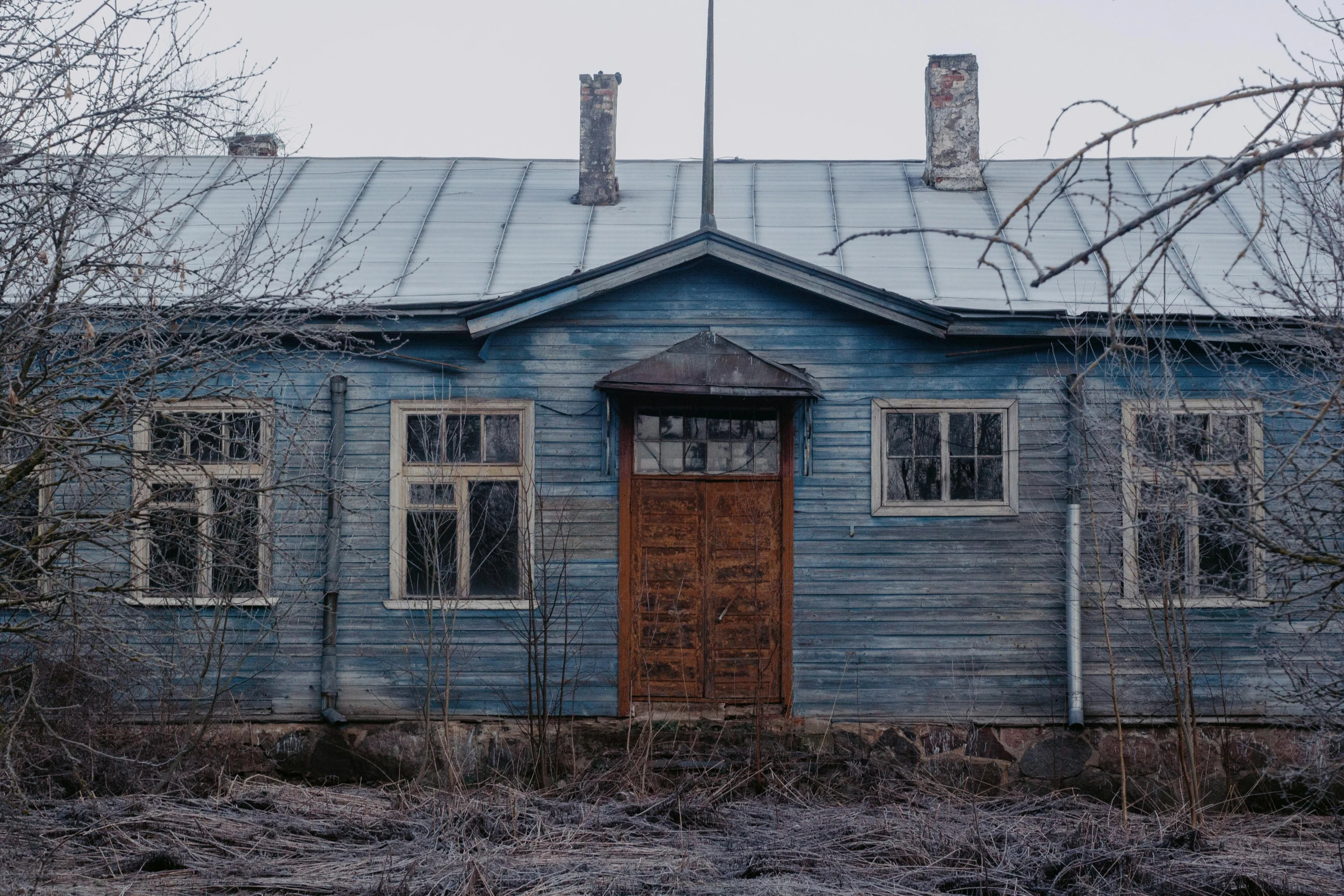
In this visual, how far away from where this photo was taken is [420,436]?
927 cm

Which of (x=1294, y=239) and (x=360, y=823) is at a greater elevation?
(x=1294, y=239)

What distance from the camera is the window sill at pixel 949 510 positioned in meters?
9.09

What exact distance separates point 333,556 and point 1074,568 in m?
5.68

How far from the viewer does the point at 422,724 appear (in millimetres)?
8969

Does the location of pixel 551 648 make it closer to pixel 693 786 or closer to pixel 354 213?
pixel 693 786

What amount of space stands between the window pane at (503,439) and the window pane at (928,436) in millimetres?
3135

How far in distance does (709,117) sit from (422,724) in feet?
21.0

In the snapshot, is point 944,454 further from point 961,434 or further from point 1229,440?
point 1229,440

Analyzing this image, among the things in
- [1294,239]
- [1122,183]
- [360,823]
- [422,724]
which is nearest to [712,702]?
[422,724]

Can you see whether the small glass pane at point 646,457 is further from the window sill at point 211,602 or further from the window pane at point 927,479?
the window sill at point 211,602

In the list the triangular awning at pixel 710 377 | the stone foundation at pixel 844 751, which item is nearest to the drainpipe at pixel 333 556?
the stone foundation at pixel 844 751

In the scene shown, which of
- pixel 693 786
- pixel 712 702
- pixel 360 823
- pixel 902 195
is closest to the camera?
pixel 360 823

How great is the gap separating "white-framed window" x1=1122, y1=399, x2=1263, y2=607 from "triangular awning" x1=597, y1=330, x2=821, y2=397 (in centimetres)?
243

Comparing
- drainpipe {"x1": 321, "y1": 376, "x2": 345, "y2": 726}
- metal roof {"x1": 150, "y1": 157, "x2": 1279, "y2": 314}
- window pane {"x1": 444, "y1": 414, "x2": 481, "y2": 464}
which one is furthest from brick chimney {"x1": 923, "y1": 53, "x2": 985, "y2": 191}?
drainpipe {"x1": 321, "y1": 376, "x2": 345, "y2": 726}
